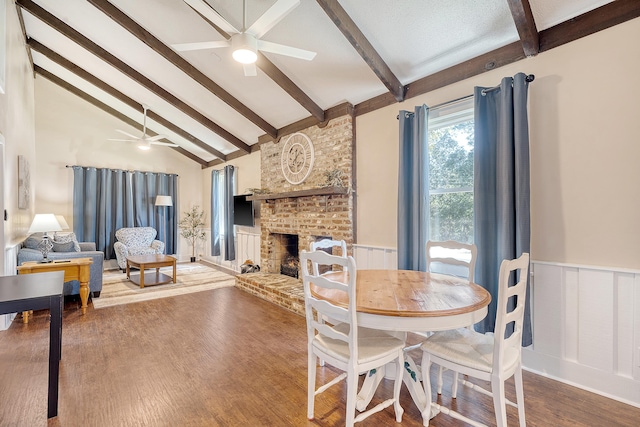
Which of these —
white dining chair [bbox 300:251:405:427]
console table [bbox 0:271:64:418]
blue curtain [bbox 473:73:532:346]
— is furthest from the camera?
blue curtain [bbox 473:73:532:346]

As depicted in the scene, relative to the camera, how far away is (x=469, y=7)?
250 centimetres

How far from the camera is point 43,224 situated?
388cm

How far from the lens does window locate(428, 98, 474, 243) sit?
3020mm

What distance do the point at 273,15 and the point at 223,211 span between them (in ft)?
18.1

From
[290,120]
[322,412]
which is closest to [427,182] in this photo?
[322,412]

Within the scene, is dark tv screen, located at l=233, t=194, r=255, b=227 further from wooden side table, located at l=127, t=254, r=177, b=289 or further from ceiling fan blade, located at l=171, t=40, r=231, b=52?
ceiling fan blade, located at l=171, t=40, r=231, b=52

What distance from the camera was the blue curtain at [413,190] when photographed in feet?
10.4

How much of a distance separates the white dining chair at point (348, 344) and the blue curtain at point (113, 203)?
6950 mm

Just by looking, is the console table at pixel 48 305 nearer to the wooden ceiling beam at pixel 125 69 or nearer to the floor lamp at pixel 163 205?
the wooden ceiling beam at pixel 125 69

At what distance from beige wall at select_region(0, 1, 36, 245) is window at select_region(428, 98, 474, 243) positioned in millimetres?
4466

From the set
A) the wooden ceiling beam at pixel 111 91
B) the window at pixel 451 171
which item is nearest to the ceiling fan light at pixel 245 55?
the window at pixel 451 171

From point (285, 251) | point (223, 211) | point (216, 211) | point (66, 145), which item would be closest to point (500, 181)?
point (285, 251)

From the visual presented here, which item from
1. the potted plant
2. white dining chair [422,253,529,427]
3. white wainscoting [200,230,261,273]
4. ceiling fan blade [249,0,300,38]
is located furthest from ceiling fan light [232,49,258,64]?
the potted plant

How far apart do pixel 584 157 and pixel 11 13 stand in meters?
6.08
